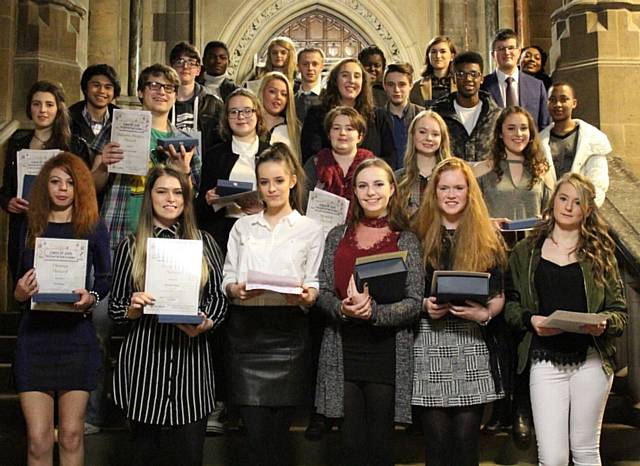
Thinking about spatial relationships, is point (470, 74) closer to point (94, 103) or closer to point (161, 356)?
point (94, 103)

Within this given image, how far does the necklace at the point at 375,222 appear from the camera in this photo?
15.2 ft

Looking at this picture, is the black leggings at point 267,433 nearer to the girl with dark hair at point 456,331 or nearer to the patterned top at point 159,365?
the patterned top at point 159,365

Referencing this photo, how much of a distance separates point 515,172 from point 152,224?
2225 millimetres

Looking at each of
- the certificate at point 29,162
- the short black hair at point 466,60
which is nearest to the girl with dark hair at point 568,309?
the short black hair at point 466,60

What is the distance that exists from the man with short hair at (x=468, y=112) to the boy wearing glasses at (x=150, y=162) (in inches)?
73.8

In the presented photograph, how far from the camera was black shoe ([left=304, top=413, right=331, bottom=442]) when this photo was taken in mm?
5051

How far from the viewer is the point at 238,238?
462 centimetres

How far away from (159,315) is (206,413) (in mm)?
561

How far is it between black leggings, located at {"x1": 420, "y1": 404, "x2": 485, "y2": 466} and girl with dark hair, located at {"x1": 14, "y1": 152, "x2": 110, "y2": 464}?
167 centimetres

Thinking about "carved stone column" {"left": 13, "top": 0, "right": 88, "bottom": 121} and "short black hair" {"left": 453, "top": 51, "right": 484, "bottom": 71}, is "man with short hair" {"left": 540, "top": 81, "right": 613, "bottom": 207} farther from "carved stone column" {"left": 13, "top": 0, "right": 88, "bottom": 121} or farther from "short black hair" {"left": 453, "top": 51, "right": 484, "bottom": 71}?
"carved stone column" {"left": 13, "top": 0, "right": 88, "bottom": 121}

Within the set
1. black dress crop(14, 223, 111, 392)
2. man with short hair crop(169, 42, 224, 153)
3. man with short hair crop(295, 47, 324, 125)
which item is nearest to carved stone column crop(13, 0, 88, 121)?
man with short hair crop(169, 42, 224, 153)

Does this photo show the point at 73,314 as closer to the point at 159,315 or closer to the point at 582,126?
the point at 159,315

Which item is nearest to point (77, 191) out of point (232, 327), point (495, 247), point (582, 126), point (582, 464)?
→ point (232, 327)

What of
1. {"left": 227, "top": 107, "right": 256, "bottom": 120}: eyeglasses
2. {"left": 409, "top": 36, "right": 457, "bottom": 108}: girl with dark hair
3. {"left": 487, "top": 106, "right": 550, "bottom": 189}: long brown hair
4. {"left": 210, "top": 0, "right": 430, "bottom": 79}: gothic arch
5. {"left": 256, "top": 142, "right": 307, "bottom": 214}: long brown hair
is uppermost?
{"left": 210, "top": 0, "right": 430, "bottom": 79}: gothic arch
